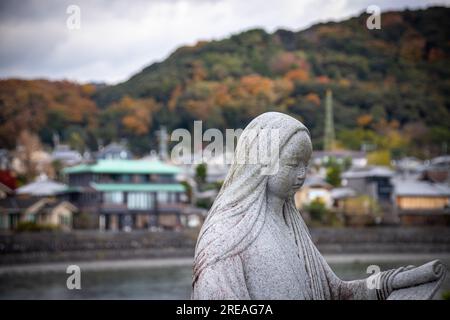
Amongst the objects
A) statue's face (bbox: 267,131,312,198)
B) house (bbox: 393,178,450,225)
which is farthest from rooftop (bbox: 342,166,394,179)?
statue's face (bbox: 267,131,312,198)

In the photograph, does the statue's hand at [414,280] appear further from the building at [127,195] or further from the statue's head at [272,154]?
the building at [127,195]

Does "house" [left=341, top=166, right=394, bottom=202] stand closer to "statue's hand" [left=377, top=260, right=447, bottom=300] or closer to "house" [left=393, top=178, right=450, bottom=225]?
"house" [left=393, top=178, right=450, bottom=225]

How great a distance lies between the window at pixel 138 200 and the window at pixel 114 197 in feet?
1.72

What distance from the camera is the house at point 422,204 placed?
54.2 m

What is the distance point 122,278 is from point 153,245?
998 centimetres

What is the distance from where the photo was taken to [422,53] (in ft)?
445

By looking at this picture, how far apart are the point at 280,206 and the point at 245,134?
456 mm

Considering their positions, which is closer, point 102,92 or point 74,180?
point 74,180

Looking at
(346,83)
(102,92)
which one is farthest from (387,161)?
(102,92)

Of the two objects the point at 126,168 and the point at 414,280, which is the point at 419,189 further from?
the point at 414,280

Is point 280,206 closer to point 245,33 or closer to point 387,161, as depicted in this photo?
point 387,161

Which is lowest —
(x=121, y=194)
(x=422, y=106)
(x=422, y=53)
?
(x=121, y=194)

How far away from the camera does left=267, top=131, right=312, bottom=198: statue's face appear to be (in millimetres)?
5117
